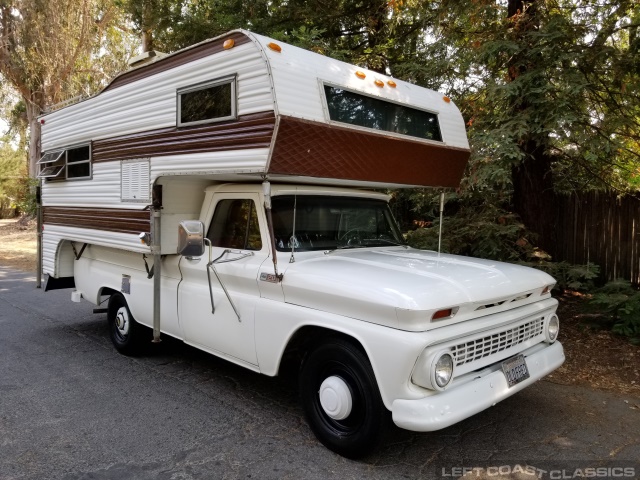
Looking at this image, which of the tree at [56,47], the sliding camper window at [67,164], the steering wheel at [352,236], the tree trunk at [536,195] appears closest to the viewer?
the steering wheel at [352,236]

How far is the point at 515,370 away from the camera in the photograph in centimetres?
354

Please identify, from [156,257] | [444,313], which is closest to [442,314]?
[444,313]

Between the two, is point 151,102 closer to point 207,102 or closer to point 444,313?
point 207,102

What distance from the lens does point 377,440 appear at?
3.26 m

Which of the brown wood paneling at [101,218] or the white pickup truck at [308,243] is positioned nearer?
the white pickup truck at [308,243]

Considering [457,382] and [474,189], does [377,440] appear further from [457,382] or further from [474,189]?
[474,189]

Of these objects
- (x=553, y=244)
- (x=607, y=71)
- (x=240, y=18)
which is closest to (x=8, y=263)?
(x=240, y=18)

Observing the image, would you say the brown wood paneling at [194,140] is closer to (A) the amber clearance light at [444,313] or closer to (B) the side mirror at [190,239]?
(B) the side mirror at [190,239]

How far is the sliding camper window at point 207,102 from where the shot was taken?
4.00 metres

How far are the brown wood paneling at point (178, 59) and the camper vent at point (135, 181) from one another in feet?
2.93

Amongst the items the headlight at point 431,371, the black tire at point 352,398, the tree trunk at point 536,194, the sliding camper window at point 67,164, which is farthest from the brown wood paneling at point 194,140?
the tree trunk at point 536,194

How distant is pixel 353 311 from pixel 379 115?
1.99 m

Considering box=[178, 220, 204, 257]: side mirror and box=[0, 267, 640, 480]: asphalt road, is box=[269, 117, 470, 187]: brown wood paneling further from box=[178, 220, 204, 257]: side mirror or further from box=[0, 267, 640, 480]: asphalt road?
box=[0, 267, 640, 480]: asphalt road

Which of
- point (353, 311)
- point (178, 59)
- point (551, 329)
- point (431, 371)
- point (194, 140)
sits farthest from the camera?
point (178, 59)
